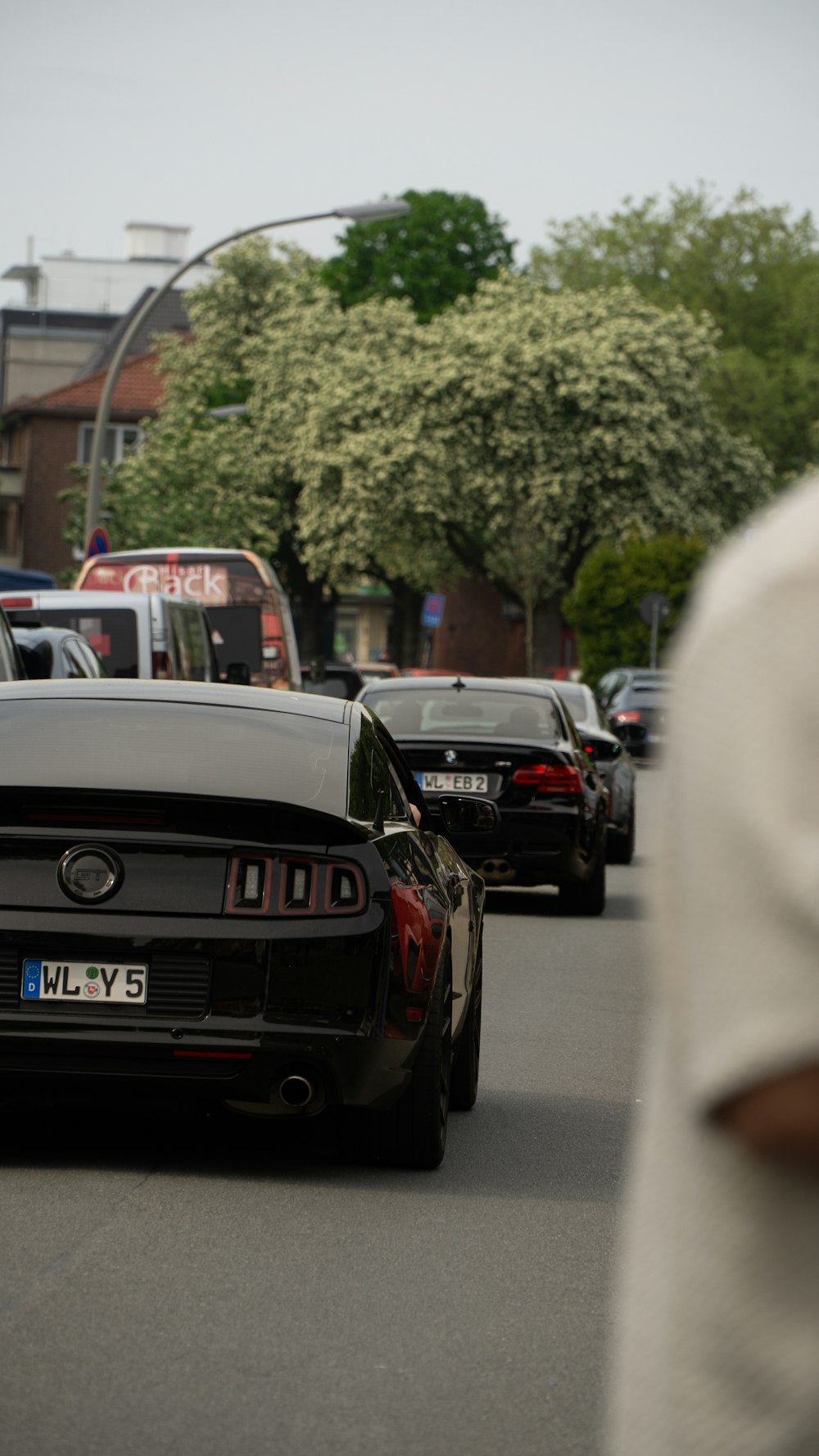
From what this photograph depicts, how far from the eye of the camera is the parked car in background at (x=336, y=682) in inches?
1393

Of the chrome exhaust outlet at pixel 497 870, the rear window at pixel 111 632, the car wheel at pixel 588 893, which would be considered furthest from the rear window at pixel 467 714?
the rear window at pixel 111 632

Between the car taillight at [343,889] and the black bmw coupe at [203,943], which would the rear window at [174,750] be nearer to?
the black bmw coupe at [203,943]

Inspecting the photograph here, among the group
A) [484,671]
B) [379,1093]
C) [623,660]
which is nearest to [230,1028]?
[379,1093]

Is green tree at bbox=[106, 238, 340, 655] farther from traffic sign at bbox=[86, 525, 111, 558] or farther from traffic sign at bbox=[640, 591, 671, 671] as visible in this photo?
traffic sign at bbox=[86, 525, 111, 558]

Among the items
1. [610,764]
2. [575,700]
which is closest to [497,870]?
[610,764]

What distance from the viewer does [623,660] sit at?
5275 cm

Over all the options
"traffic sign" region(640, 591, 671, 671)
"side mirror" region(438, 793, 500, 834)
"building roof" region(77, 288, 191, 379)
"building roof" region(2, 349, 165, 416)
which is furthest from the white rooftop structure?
"side mirror" region(438, 793, 500, 834)

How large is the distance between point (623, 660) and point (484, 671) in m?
33.9

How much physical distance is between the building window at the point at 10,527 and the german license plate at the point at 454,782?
69440 millimetres

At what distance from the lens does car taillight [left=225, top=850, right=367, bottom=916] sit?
6.27 meters

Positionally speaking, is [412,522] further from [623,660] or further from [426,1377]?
[426,1377]

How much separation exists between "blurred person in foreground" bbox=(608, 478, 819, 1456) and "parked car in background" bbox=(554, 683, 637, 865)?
52.0 ft

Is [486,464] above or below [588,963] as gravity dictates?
above

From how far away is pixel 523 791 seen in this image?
14.9 metres
